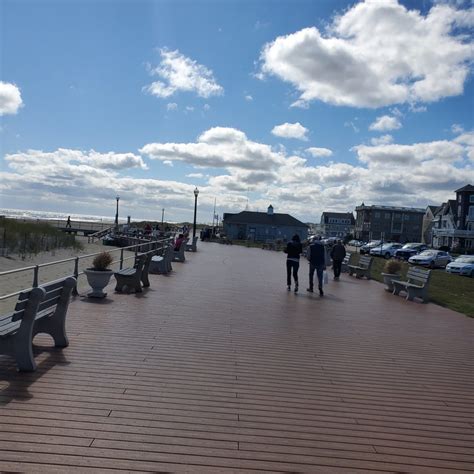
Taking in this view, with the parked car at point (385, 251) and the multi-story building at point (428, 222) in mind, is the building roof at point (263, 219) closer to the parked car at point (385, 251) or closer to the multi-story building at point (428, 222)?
the parked car at point (385, 251)

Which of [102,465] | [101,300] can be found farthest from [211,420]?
[101,300]

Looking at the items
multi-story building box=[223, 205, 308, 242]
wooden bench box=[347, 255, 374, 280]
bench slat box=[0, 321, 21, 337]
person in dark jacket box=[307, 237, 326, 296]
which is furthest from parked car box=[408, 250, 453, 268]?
bench slat box=[0, 321, 21, 337]

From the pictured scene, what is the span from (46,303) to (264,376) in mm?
2595

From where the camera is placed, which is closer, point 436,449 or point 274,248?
point 436,449

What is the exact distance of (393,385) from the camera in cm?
636

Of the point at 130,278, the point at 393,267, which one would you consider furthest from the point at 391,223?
the point at 130,278

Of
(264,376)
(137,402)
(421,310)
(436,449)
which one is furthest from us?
(421,310)

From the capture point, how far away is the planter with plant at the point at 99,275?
11.0 meters

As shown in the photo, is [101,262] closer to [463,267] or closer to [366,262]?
[366,262]

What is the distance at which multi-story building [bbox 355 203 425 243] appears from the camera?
115125 millimetres

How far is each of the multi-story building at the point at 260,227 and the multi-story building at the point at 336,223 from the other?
6637 cm

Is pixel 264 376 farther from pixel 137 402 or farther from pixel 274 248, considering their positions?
pixel 274 248

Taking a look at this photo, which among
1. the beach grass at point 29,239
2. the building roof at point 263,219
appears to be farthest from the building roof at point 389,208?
the beach grass at point 29,239

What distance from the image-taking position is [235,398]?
5.32 meters
